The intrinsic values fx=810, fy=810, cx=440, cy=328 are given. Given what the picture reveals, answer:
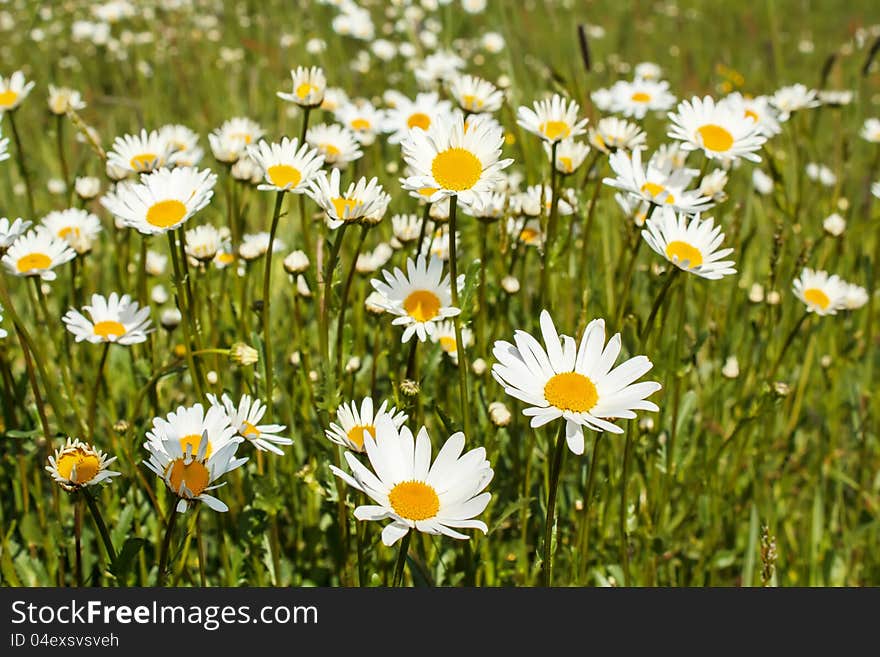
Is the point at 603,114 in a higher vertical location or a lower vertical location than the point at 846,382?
higher

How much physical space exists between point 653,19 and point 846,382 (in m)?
4.86

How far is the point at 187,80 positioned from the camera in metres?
4.52

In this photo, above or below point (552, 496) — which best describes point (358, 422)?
above

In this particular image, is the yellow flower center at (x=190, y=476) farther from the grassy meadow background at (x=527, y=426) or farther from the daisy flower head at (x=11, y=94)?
the daisy flower head at (x=11, y=94)

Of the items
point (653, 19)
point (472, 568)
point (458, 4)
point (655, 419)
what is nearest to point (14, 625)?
point (472, 568)

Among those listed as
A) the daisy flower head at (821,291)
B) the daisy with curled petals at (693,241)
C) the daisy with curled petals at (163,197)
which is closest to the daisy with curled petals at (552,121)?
the daisy with curled petals at (693,241)

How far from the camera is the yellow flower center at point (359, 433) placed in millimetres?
→ 1339

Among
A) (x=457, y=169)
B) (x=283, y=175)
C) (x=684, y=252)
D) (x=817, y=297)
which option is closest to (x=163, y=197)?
(x=283, y=175)

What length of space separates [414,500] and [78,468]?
55 centimetres

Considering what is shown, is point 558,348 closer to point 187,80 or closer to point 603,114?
point 603,114

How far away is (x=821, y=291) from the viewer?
2.18 meters

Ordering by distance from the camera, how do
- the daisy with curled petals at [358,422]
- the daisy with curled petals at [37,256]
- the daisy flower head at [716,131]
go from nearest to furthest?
the daisy with curled petals at [358,422] → the daisy with curled petals at [37,256] → the daisy flower head at [716,131]

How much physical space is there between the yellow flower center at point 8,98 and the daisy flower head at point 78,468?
3.58 ft

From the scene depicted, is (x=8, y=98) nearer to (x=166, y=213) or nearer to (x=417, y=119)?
(x=166, y=213)
